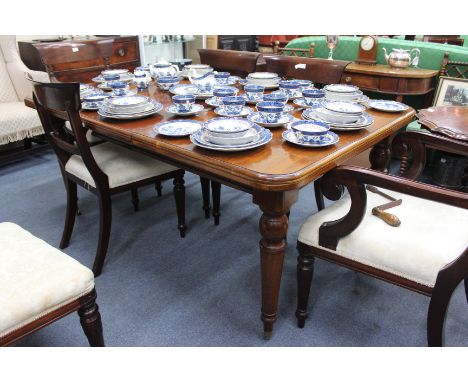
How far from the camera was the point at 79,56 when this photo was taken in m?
2.36

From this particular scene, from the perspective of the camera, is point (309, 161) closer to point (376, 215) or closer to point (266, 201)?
point (266, 201)

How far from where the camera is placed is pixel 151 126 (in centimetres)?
137

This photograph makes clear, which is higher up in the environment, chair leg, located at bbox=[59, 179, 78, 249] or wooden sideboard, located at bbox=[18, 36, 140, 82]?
wooden sideboard, located at bbox=[18, 36, 140, 82]

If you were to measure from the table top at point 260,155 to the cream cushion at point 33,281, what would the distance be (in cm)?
44

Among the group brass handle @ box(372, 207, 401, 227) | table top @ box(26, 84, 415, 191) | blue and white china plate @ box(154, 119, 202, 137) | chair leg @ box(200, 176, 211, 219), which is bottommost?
chair leg @ box(200, 176, 211, 219)

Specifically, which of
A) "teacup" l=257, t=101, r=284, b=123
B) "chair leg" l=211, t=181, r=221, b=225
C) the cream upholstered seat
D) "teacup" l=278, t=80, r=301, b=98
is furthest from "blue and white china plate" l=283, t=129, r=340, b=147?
the cream upholstered seat

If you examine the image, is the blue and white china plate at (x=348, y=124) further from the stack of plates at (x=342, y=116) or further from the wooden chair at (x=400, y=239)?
the wooden chair at (x=400, y=239)

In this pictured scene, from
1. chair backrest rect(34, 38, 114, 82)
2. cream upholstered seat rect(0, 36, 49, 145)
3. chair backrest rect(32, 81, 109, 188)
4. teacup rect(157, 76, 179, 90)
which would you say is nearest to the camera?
chair backrest rect(32, 81, 109, 188)

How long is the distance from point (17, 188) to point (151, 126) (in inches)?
63.2

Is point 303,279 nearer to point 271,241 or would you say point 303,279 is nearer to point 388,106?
point 271,241

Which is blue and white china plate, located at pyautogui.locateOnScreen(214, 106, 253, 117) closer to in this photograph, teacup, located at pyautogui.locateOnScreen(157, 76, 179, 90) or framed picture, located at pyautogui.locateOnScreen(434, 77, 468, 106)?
teacup, located at pyautogui.locateOnScreen(157, 76, 179, 90)

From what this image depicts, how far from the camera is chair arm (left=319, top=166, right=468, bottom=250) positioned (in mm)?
948

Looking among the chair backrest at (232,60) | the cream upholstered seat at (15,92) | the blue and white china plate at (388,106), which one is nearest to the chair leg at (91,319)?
the blue and white china plate at (388,106)

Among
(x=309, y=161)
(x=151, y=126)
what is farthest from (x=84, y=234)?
(x=309, y=161)
